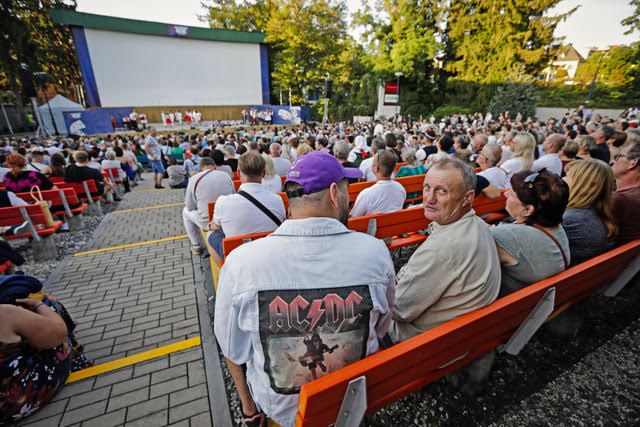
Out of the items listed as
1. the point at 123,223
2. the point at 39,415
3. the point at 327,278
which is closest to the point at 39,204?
the point at 123,223

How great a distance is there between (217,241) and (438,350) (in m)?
2.71

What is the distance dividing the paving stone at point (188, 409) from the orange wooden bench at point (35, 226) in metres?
3.96

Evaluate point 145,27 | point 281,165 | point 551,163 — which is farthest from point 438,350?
point 145,27

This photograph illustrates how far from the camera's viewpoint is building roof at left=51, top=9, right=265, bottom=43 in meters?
23.0

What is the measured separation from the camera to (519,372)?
7.84ft

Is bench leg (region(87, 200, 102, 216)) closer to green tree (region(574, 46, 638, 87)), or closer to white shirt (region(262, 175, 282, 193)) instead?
white shirt (region(262, 175, 282, 193))

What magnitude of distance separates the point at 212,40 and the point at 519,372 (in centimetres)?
3489

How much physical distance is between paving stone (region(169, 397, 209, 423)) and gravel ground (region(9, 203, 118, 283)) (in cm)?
333

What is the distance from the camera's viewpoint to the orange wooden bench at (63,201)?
203 inches

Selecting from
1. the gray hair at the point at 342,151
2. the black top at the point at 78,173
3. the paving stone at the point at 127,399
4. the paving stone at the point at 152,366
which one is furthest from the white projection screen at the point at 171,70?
the paving stone at the point at 127,399

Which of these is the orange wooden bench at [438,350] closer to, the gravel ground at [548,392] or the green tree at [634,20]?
the gravel ground at [548,392]

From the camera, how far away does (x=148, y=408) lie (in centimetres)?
221

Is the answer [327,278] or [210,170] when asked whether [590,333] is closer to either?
[327,278]

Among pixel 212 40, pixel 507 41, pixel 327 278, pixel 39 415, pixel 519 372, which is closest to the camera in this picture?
pixel 327 278
